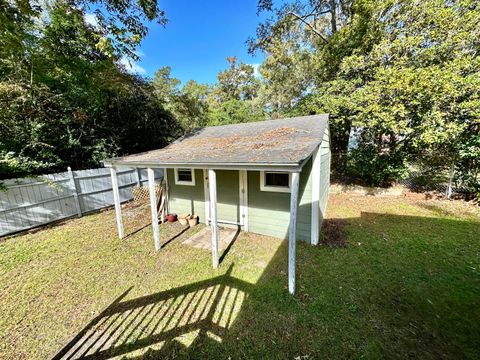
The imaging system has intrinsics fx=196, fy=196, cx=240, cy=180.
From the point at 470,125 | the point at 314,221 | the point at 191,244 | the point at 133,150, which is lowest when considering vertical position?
the point at 191,244

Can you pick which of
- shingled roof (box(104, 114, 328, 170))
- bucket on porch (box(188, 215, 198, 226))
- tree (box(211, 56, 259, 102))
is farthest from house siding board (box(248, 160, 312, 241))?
tree (box(211, 56, 259, 102))

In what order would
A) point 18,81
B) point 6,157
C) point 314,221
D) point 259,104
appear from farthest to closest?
1. point 259,104
2. point 18,81
3. point 6,157
4. point 314,221

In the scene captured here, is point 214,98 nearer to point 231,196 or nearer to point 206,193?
point 206,193

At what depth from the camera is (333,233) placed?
5.62 m

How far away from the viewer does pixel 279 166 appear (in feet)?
10.2

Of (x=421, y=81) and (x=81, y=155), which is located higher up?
(x=421, y=81)

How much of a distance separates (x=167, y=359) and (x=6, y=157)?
682 cm

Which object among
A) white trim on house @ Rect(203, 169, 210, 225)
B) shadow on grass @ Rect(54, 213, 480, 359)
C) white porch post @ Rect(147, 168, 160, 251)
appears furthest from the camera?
white trim on house @ Rect(203, 169, 210, 225)

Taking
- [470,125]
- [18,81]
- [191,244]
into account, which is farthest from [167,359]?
[470,125]

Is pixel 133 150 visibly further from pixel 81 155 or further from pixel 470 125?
pixel 470 125

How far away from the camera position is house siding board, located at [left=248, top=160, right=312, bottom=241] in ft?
16.4

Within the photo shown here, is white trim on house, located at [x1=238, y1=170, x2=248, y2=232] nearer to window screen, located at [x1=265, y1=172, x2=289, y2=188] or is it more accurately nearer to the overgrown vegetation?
window screen, located at [x1=265, y1=172, x2=289, y2=188]

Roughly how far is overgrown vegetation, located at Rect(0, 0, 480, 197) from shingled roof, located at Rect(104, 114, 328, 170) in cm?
284

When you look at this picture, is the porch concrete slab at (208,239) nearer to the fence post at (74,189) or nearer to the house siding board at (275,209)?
the house siding board at (275,209)
